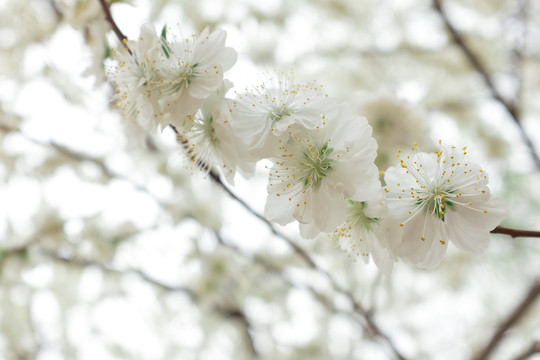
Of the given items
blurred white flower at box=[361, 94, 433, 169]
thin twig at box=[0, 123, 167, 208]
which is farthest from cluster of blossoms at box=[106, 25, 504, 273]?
thin twig at box=[0, 123, 167, 208]

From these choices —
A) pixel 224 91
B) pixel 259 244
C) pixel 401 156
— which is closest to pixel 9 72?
pixel 259 244

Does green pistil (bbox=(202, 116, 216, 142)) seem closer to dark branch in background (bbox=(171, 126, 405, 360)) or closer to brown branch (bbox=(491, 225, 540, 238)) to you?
dark branch in background (bbox=(171, 126, 405, 360))

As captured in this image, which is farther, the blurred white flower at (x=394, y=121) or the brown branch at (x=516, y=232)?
the blurred white flower at (x=394, y=121)

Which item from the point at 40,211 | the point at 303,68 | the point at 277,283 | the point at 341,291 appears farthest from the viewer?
the point at 303,68

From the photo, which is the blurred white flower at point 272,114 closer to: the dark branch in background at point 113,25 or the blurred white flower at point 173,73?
the blurred white flower at point 173,73

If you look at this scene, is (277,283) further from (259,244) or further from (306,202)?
(306,202)

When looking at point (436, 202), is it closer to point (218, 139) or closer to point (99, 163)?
point (218, 139)

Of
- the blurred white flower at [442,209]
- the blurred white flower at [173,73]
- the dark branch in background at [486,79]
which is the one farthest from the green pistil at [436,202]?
the dark branch in background at [486,79]

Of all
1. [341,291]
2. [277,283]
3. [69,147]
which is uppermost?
[341,291]
